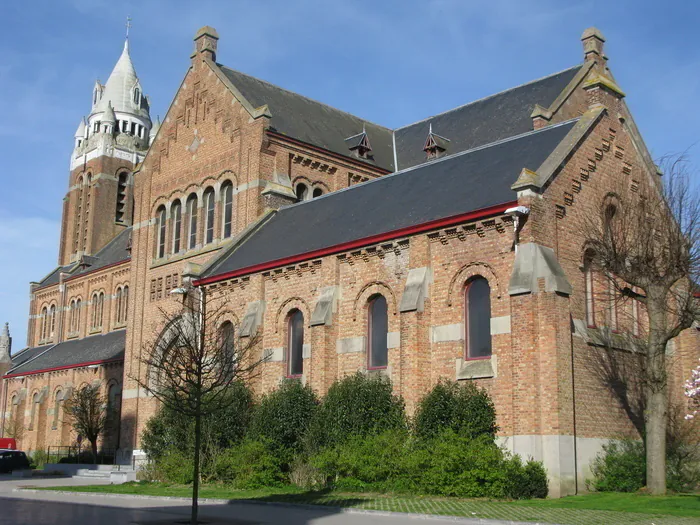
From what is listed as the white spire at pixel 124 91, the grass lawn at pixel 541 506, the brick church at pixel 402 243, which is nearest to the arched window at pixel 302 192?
the brick church at pixel 402 243

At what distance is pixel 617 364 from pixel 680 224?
418cm

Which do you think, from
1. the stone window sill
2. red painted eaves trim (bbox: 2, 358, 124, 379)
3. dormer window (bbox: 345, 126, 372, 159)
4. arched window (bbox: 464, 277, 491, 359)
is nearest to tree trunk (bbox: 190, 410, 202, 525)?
the stone window sill

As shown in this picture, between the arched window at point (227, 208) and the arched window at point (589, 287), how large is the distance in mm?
16925

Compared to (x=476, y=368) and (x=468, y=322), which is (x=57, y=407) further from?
(x=476, y=368)

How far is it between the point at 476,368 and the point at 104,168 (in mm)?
51899

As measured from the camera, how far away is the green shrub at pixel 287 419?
2452 cm

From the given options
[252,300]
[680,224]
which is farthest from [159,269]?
[680,224]

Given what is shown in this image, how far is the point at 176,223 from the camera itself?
38594mm

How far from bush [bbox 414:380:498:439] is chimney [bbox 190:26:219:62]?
77.2 ft

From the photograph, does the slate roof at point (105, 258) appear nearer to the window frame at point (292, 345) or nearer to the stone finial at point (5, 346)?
the stone finial at point (5, 346)

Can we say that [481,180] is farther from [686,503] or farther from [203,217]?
[203,217]

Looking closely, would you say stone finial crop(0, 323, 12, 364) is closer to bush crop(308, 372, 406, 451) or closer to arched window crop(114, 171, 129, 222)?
arched window crop(114, 171, 129, 222)

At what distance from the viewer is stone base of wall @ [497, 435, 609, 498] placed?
19.0m

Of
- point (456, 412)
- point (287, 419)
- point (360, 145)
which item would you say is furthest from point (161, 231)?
point (456, 412)
